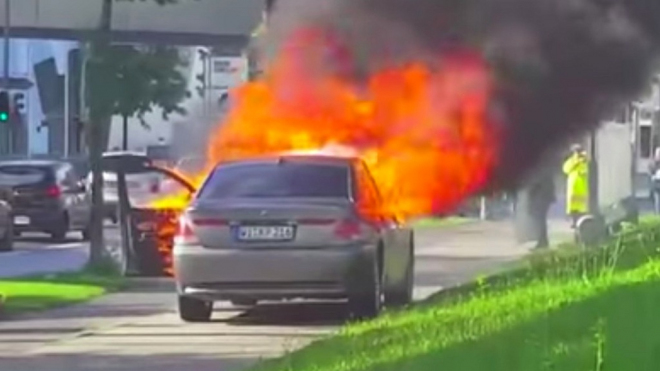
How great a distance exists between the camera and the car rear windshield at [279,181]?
19.1 metres

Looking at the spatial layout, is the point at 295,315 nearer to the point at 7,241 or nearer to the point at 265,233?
the point at 265,233

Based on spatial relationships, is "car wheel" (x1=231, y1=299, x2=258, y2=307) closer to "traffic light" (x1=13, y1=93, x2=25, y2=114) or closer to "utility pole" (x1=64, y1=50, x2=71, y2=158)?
"traffic light" (x1=13, y1=93, x2=25, y2=114)

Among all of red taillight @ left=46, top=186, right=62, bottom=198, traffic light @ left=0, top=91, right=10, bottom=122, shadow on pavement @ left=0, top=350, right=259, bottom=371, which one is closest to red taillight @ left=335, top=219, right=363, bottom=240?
shadow on pavement @ left=0, top=350, right=259, bottom=371

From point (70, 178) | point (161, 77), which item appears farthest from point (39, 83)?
point (161, 77)

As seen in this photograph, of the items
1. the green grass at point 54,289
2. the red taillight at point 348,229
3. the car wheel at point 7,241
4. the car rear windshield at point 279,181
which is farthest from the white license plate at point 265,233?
the car wheel at point 7,241

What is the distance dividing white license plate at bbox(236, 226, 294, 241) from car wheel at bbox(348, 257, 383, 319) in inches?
32.3

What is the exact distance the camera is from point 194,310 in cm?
1898

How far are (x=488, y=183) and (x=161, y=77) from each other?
6.55m

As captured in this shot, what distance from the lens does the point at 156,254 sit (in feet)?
79.2

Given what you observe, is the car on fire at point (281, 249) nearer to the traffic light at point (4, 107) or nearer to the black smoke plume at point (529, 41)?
the black smoke plume at point (529, 41)

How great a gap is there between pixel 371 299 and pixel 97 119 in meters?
9.42

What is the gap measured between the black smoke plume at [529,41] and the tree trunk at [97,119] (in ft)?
10.4

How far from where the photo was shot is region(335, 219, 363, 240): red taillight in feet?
59.5

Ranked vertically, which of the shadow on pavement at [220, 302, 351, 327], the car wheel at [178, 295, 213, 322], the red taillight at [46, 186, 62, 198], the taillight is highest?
the taillight
